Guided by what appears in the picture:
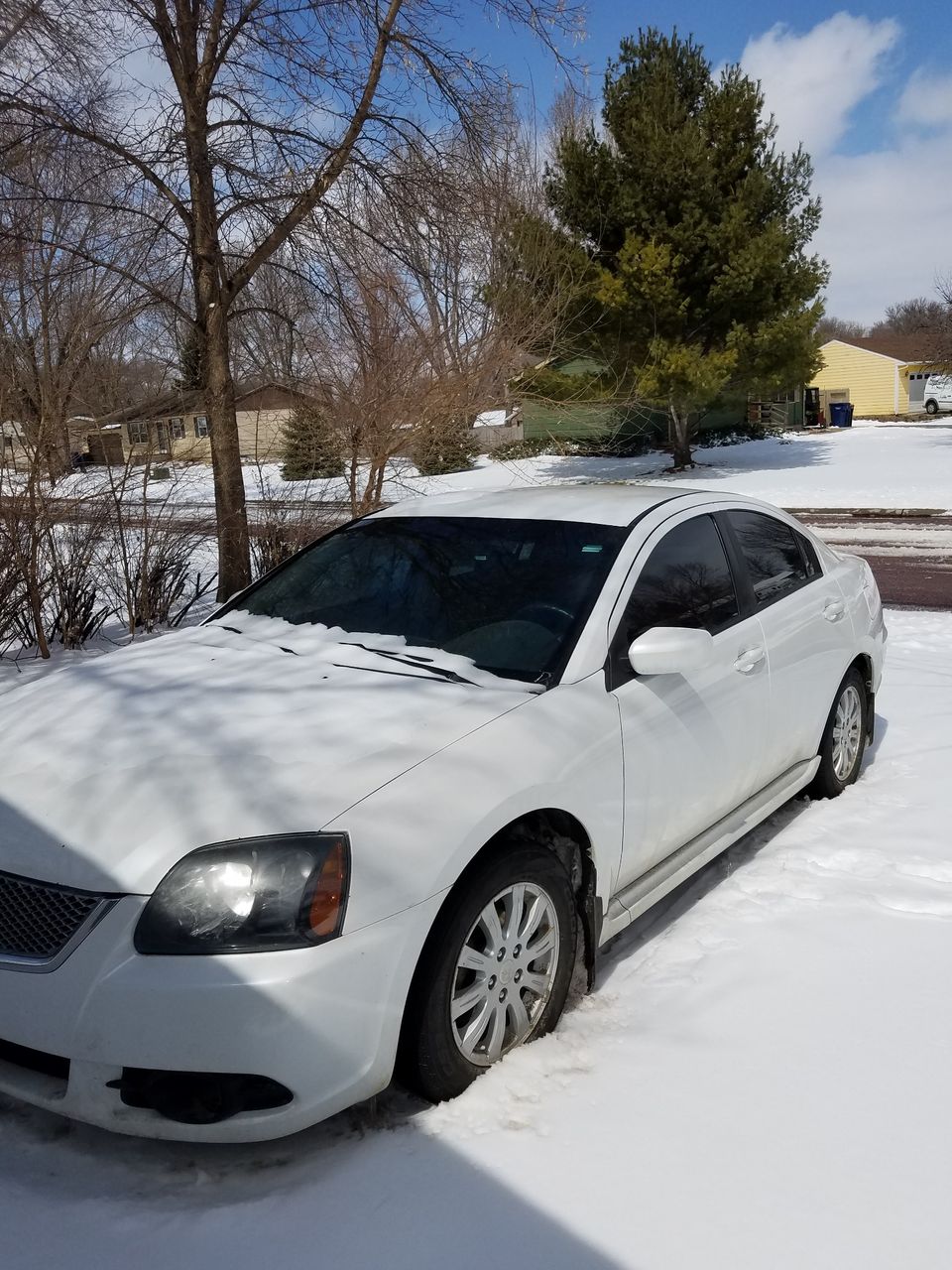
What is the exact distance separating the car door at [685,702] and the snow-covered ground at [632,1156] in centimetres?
49

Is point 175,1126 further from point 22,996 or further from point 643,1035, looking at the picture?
point 643,1035

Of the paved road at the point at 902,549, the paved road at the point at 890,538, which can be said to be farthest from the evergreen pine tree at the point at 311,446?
the paved road at the point at 902,549

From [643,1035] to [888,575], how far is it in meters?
10.0

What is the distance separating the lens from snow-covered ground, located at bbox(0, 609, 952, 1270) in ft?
7.18

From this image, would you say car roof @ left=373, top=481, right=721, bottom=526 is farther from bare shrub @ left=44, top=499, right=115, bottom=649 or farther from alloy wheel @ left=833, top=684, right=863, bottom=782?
bare shrub @ left=44, top=499, right=115, bottom=649

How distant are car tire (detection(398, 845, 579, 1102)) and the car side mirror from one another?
714 millimetres

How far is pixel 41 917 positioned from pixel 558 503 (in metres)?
2.45

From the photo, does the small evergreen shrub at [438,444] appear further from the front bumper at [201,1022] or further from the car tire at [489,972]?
the front bumper at [201,1022]

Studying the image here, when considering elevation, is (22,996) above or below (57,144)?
below

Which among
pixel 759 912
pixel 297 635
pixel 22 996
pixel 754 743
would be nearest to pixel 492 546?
pixel 297 635

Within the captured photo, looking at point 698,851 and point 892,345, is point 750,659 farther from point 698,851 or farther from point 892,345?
point 892,345

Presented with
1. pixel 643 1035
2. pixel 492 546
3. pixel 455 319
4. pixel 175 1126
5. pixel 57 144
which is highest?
pixel 57 144

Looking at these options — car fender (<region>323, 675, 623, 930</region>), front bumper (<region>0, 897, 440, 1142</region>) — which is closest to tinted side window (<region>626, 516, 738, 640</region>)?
car fender (<region>323, 675, 623, 930</region>)

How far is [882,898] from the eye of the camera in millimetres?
3748
